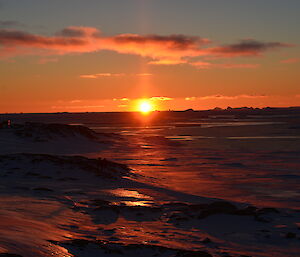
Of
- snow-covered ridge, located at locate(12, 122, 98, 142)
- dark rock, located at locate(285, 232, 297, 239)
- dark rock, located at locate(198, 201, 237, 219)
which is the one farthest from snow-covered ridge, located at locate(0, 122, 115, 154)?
dark rock, located at locate(285, 232, 297, 239)

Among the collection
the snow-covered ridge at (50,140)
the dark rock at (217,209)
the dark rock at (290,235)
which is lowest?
the dark rock at (290,235)

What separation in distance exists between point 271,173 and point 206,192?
6652mm

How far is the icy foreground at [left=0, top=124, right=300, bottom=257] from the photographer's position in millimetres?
9438

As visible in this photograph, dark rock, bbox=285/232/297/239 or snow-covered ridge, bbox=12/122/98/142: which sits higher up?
snow-covered ridge, bbox=12/122/98/142

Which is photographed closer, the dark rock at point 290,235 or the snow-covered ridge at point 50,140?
the dark rock at point 290,235

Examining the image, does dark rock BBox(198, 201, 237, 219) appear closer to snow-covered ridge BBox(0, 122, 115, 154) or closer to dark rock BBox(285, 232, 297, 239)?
dark rock BBox(285, 232, 297, 239)

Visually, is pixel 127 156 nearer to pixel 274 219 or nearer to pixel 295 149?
pixel 295 149

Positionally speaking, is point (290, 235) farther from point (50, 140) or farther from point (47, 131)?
point (47, 131)

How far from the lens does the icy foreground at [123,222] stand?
9.44 metres

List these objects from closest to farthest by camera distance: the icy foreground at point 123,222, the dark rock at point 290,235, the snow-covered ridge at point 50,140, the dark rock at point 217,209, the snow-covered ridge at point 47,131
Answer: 1. the icy foreground at point 123,222
2. the dark rock at point 290,235
3. the dark rock at point 217,209
4. the snow-covered ridge at point 50,140
5. the snow-covered ridge at point 47,131

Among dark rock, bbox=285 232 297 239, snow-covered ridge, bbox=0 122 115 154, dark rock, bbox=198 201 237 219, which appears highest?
snow-covered ridge, bbox=0 122 115 154

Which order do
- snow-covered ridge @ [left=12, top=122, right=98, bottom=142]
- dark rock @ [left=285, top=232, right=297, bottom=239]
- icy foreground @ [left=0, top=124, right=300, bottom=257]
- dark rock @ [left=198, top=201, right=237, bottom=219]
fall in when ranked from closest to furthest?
icy foreground @ [left=0, top=124, right=300, bottom=257] → dark rock @ [left=285, top=232, right=297, bottom=239] → dark rock @ [left=198, top=201, right=237, bottom=219] → snow-covered ridge @ [left=12, top=122, right=98, bottom=142]

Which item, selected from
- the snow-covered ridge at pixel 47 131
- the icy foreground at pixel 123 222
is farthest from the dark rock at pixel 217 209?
the snow-covered ridge at pixel 47 131

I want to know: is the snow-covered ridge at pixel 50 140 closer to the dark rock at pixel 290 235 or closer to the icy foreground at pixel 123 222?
the icy foreground at pixel 123 222
